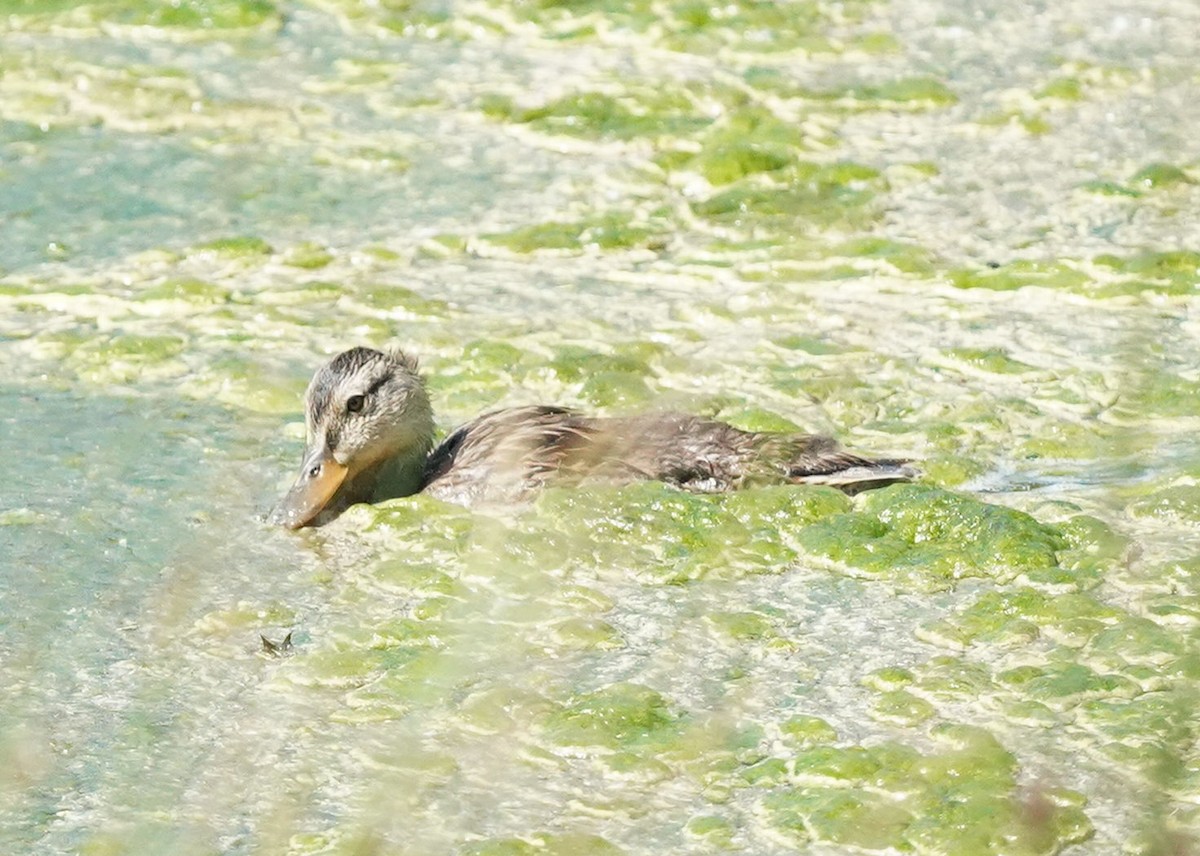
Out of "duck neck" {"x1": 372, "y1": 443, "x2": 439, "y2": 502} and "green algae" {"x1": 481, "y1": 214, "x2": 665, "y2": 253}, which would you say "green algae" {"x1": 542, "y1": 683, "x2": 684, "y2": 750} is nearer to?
"duck neck" {"x1": 372, "y1": 443, "x2": 439, "y2": 502}

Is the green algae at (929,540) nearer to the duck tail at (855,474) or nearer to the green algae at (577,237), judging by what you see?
the duck tail at (855,474)

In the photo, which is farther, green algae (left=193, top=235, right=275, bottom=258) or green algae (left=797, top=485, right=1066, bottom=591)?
green algae (left=193, top=235, right=275, bottom=258)

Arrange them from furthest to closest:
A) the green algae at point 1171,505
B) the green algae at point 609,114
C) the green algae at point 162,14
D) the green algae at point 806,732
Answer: the green algae at point 162,14 → the green algae at point 609,114 → the green algae at point 1171,505 → the green algae at point 806,732

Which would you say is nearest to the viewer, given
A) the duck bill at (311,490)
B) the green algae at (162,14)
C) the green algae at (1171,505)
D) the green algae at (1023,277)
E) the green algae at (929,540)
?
the green algae at (929,540)

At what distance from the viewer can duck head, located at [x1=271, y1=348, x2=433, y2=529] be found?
5297 mm

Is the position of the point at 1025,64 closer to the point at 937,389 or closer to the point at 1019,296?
the point at 1019,296

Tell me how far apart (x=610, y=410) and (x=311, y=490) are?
1019mm

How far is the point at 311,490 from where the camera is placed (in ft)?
17.3

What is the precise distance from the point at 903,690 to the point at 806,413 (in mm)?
1637

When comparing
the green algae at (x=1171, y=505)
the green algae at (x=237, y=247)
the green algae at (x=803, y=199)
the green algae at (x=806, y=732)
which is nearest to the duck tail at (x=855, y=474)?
the green algae at (x=1171, y=505)

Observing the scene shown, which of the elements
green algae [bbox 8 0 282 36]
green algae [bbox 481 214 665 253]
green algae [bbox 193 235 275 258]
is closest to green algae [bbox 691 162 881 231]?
green algae [bbox 481 214 665 253]

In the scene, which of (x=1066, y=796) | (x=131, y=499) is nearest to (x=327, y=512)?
(x=131, y=499)

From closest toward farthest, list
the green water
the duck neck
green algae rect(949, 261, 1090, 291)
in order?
the green water, the duck neck, green algae rect(949, 261, 1090, 291)

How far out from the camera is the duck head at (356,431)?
5.30 meters
